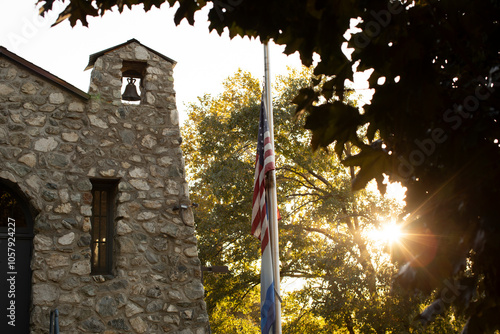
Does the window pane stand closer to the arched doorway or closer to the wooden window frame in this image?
the wooden window frame

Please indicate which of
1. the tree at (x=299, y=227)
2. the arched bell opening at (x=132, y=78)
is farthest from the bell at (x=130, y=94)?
the tree at (x=299, y=227)

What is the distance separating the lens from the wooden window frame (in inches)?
279

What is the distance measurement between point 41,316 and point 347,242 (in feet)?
30.9

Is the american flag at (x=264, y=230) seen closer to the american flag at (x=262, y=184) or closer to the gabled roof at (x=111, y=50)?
the american flag at (x=262, y=184)

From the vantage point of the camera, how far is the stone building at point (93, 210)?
6.59 m

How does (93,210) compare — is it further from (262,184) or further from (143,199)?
(262,184)

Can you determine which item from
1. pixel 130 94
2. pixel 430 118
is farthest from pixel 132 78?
pixel 430 118

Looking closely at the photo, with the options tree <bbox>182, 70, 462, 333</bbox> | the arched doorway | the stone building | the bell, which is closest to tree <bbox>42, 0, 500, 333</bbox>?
the stone building

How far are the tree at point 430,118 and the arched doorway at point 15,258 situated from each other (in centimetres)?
543

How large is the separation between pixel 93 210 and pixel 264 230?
2.23 meters

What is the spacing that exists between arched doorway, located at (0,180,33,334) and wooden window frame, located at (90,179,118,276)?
0.77 metres

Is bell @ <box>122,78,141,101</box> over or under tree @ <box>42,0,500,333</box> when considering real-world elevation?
over

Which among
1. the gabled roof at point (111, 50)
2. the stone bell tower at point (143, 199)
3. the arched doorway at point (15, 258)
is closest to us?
the arched doorway at point (15, 258)

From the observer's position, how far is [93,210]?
723 centimetres
